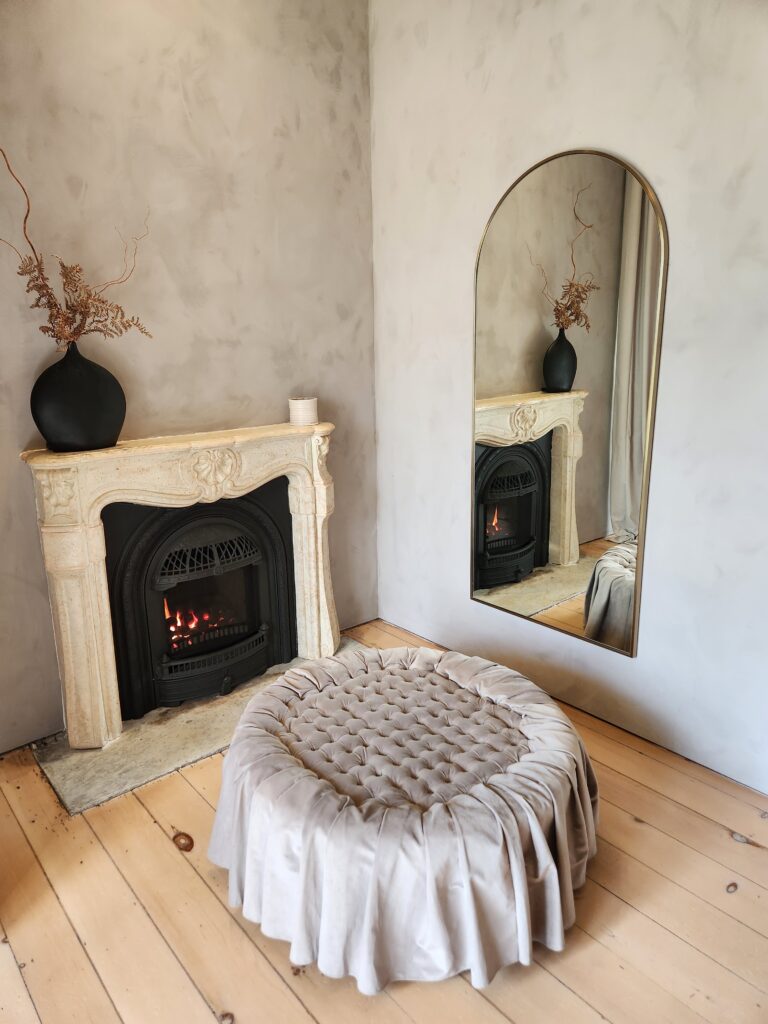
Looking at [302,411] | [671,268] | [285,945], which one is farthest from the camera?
[302,411]

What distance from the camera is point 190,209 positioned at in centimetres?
275

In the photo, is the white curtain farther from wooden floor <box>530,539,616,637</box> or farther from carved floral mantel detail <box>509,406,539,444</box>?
carved floral mantel detail <box>509,406,539,444</box>

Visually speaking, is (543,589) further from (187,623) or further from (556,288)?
(187,623)

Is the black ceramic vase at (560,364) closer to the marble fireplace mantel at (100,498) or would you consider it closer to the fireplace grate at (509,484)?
the fireplace grate at (509,484)

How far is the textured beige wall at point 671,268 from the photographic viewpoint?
2090 millimetres

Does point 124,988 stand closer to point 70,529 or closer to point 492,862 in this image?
point 492,862

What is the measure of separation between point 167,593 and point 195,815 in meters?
0.91

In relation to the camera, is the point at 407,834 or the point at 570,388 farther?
the point at 570,388

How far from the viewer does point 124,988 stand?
5.44ft

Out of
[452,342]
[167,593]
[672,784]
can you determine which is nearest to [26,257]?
[167,593]

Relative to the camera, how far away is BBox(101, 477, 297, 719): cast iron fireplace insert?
8.92ft

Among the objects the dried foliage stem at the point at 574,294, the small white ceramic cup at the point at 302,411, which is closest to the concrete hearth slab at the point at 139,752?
the small white ceramic cup at the point at 302,411

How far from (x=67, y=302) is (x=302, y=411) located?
102cm

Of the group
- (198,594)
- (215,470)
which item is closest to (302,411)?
(215,470)
